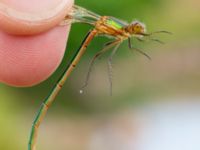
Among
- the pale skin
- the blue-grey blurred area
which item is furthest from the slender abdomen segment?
the blue-grey blurred area

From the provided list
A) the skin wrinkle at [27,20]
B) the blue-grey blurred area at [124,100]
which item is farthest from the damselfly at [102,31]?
the blue-grey blurred area at [124,100]

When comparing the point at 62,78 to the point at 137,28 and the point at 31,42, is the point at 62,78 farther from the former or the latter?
the point at 137,28

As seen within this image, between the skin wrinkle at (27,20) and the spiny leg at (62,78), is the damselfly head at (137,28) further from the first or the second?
the skin wrinkle at (27,20)

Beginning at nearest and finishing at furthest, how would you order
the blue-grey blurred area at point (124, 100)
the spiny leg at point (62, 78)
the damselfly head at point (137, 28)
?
the damselfly head at point (137, 28)
the spiny leg at point (62, 78)
the blue-grey blurred area at point (124, 100)

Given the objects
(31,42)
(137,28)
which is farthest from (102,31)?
(31,42)

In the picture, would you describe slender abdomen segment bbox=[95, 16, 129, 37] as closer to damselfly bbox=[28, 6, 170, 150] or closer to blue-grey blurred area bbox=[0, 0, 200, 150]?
damselfly bbox=[28, 6, 170, 150]

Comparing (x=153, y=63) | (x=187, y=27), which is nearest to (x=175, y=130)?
(x=153, y=63)
